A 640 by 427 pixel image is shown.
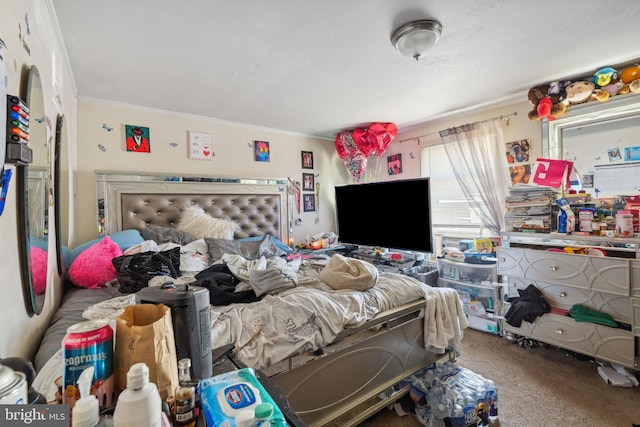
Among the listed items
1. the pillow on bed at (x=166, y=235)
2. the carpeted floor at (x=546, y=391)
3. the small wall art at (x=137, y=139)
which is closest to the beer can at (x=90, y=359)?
the carpeted floor at (x=546, y=391)

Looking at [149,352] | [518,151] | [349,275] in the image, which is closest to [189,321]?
[149,352]

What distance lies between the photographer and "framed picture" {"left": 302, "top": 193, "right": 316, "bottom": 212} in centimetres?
401

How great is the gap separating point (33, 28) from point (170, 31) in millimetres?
641

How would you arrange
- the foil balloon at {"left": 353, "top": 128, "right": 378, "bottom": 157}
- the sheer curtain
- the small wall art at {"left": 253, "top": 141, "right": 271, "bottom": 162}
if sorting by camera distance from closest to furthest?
the sheer curtain
the small wall art at {"left": 253, "top": 141, "right": 271, "bottom": 162}
the foil balloon at {"left": 353, "top": 128, "right": 378, "bottom": 157}

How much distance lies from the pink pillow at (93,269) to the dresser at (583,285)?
318cm

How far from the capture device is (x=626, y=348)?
77.7 inches

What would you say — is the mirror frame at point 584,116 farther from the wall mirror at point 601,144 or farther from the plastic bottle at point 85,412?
the plastic bottle at point 85,412

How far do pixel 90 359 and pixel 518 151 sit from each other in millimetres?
3526

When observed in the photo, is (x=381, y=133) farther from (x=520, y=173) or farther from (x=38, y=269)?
(x=38, y=269)

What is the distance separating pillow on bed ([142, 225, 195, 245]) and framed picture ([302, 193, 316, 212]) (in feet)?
5.41

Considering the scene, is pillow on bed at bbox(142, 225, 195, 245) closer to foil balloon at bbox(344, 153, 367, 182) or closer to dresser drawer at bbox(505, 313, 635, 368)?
foil balloon at bbox(344, 153, 367, 182)

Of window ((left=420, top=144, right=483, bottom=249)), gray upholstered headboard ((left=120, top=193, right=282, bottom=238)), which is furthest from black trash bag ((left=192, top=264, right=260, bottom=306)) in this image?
window ((left=420, top=144, right=483, bottom=249))

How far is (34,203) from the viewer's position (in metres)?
1.08

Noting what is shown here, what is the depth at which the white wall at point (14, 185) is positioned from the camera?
2.73 ft
